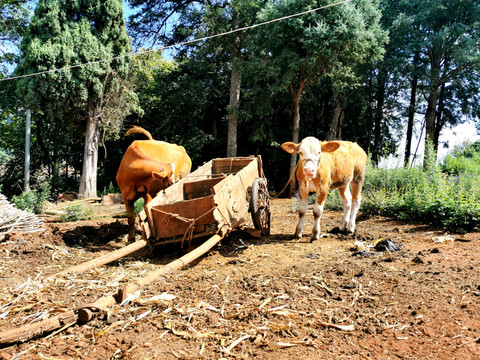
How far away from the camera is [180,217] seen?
448cm

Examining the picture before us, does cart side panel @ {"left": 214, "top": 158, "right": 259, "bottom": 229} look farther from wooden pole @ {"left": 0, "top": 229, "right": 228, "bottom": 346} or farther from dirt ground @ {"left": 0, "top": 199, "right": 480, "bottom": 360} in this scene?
wooden pole @ {"left": 0, "top": 229, "right": 228, "bottom": 346}

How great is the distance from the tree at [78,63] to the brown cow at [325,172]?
7.67 m

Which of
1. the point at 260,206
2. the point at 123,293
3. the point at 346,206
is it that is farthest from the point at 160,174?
the point at 346,206

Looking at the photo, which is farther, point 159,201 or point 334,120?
point 334,120

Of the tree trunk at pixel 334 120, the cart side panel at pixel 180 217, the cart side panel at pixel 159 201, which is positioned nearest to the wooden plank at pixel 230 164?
the cart side panel at pixel 159 201

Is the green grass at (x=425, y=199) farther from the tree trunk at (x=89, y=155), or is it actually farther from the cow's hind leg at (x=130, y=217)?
the tree trunk at (x=89, y=155)

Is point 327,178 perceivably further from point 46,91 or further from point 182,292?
point 46,91

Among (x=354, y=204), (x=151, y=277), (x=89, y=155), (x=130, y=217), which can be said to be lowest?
(x=151, y=277)

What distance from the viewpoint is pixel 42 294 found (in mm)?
3414

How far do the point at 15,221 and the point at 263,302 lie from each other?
5276 millimetres

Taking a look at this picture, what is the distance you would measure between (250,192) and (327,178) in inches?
51.3

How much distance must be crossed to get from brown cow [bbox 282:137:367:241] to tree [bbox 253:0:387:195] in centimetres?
621

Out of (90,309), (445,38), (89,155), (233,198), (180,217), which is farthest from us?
(445,38)

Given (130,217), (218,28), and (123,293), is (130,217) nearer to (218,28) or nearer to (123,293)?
(123,293)
